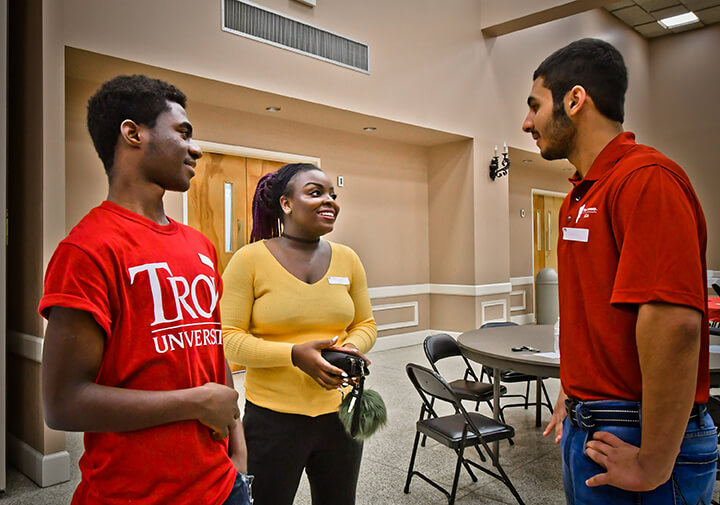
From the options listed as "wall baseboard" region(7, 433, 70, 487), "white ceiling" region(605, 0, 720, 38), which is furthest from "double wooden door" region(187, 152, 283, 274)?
"white ceiling" region(605, 0, 720, 38)

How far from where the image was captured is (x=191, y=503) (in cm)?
98

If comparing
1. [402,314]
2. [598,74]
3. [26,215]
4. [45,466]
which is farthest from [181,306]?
[402,314]

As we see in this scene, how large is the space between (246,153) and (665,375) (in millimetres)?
5192

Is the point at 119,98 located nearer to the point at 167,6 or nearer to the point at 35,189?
the point at 35,189

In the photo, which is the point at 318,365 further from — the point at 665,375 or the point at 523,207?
the point at 523,207

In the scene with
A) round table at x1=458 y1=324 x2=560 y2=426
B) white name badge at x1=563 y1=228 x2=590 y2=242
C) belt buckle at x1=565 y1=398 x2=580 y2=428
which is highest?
white name badge at x1=563 y1=228 x2=590 y2=242

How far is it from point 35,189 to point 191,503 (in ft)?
9.30

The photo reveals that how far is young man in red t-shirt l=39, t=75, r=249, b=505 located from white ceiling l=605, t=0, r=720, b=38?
9.12 meters

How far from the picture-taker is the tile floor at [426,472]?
2.82 m

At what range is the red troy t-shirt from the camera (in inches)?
35.3

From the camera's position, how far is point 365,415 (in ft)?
4.85

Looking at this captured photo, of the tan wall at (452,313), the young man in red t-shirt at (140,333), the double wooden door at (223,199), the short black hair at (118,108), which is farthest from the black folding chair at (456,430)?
the tan wall at (452,313)

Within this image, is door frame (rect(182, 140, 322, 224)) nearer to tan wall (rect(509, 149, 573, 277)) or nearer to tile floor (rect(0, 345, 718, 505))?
tile floor (rect(0, 345, 718, 505))

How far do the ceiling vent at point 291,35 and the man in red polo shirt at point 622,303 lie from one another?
4.13 m
